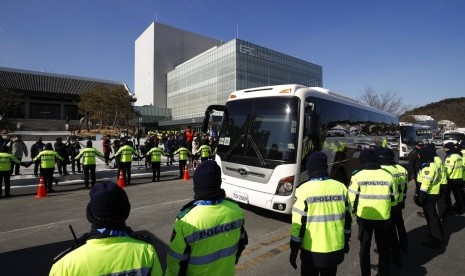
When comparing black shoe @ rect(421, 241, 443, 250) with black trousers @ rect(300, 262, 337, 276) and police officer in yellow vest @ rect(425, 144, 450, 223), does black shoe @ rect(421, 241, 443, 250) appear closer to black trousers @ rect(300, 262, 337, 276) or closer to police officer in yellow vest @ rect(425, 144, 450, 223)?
police officer in yellow vest @ rect(425, 144, 450, 223)

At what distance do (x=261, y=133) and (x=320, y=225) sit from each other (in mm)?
3797

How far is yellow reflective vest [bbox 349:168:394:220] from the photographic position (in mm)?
4008

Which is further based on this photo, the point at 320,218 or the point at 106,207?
the point at 320,218

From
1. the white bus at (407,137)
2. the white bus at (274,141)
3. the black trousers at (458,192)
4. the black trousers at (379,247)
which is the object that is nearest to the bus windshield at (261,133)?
the white bus at (274,141)

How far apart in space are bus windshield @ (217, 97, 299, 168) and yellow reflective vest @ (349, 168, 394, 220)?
2.05m

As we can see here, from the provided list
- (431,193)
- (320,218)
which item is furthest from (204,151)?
(320,218)

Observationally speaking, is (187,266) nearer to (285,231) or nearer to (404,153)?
(285,231)

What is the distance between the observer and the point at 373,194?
13.4ft

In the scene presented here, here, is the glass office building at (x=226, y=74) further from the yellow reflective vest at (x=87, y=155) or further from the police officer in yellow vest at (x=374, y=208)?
the police officer in yellow vest at (x=374, y=208)

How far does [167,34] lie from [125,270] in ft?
290

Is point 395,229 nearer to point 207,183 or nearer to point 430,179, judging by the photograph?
point 430,179

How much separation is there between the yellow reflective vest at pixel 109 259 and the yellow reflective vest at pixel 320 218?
69.5 inches

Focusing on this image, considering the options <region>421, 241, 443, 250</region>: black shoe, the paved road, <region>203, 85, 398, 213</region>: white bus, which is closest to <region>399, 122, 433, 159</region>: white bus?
the paved road

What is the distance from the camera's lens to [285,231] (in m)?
6.10
